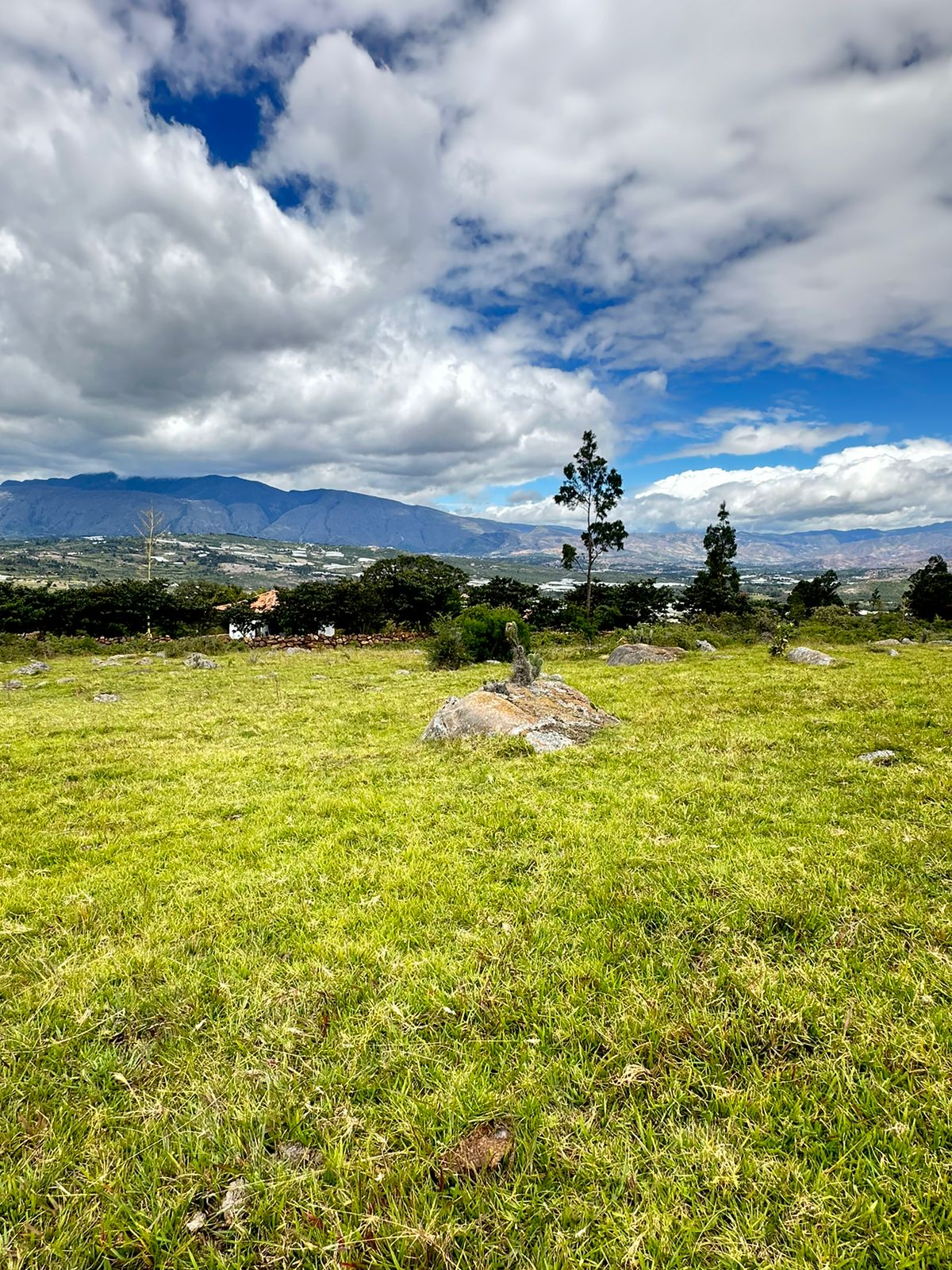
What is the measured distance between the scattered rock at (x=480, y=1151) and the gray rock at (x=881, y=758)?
8487 millimetres

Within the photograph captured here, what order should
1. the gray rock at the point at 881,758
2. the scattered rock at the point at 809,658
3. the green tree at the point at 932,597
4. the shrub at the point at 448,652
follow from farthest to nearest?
the green tree at the point at 932,597 < the shrub at the point at 448,652 < the scattered rock at the point at 809,658 < the gray rock at the point at 881,758

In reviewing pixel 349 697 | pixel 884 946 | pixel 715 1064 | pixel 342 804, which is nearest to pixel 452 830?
pixel 342 804

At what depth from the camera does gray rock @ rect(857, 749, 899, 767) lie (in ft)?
28.6

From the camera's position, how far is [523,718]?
39.7ft

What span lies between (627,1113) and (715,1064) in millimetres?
725

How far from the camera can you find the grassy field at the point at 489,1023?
2.63m

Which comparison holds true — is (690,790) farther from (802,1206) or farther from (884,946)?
(802,1206)

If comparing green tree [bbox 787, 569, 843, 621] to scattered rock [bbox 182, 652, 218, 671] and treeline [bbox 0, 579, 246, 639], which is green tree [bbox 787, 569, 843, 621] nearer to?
scattered rock [bbox 182, 652, 218, 671]

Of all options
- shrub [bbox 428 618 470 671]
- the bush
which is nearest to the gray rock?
the bush

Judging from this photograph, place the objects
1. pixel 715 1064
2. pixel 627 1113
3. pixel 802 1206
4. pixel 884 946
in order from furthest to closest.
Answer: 1. pixel 884 946
2. pixel 715 1064
3. pixel 627 1113
4. pixel 802 1206

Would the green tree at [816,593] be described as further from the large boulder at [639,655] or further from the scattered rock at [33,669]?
the scattered rock at [33,669]

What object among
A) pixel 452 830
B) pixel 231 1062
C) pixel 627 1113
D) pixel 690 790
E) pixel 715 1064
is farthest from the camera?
pixel 690 790

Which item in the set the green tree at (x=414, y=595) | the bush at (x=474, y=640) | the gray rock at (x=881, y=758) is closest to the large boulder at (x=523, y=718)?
the gray rock at (x=881, y=758)

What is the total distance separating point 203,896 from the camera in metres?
5.76
